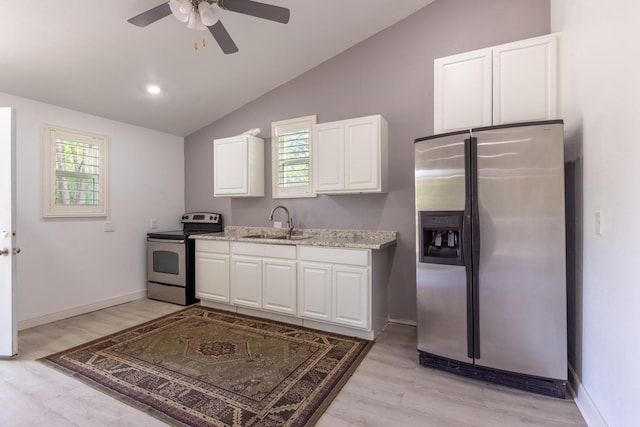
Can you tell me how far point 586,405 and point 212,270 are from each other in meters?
3.50

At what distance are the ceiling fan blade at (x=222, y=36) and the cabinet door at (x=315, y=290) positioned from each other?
2.02 metres

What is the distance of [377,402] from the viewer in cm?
193

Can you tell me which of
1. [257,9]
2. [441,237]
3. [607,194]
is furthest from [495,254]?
[257,9]

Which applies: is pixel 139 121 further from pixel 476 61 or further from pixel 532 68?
pixel 532 68

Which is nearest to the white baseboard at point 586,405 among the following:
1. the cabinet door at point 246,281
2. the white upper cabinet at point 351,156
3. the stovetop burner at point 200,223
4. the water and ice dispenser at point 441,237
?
the water and ice dispenser at point 441,237

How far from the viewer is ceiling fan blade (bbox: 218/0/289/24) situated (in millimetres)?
1950

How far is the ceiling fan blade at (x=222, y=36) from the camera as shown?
83.0 inches

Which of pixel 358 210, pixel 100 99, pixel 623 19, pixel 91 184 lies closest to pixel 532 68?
pixel 623 19

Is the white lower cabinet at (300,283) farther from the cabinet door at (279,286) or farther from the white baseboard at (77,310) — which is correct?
the white baseboard at (77,310)

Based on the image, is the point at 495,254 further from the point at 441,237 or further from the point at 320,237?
the point at 320,237

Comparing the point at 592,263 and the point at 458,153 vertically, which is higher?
the point at 458,153

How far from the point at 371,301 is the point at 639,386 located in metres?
1.73

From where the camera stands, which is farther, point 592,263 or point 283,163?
point 283,163

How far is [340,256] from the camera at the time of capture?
9.46 feet
